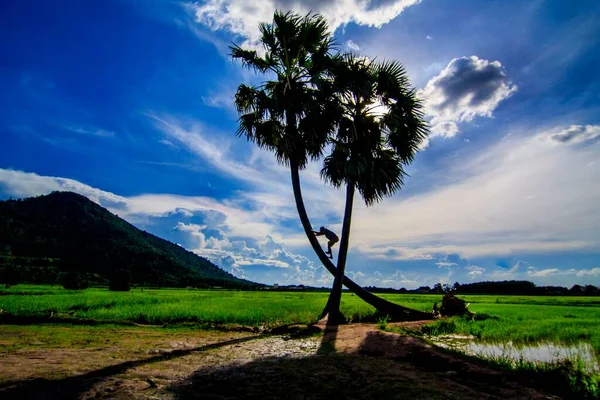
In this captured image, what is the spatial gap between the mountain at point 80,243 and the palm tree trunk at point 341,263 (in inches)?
2911

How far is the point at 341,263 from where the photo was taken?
46.9 feet

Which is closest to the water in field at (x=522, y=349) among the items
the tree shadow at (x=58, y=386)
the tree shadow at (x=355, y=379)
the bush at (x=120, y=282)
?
the tree shadow at (x=355, y=379)

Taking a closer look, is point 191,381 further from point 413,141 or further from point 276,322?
point 413,141

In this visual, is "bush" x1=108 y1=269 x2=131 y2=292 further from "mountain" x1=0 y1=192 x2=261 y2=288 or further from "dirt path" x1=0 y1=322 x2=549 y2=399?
"dirt path" x1=0 y1=322 x2=549 y2=399

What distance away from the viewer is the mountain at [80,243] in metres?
88.6

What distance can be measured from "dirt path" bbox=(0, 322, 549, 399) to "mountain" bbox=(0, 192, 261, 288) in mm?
76335

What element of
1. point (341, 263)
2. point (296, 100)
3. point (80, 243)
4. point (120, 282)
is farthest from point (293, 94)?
point (80, 243)

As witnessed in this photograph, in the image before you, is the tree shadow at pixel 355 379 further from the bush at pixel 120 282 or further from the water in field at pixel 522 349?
the bush at pixel 120 282

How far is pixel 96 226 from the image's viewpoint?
11275cm

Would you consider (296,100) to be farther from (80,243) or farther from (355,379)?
(80,243)

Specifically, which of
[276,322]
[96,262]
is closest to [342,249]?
[276,322]

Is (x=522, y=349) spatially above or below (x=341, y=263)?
below

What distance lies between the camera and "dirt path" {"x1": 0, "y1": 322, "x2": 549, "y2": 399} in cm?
504

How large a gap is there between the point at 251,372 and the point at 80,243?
382 ft
